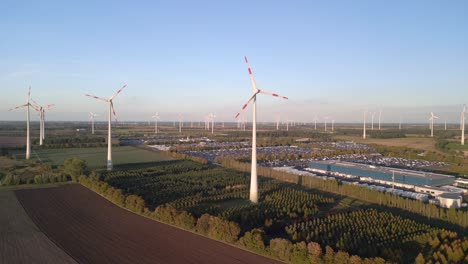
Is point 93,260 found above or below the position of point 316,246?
below

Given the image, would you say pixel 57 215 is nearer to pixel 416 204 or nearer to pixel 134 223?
pixel 134 223

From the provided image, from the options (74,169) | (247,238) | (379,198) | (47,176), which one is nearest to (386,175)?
(379,198)

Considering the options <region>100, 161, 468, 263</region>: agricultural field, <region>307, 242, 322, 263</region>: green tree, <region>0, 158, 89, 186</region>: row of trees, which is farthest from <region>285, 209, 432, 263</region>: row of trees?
<region>0, 158, 89, 186</region>: row of trees

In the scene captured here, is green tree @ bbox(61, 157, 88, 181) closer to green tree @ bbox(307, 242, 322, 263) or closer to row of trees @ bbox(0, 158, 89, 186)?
row of trees @ bbox(0, 158, 89, 186)

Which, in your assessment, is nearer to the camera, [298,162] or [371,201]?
[371,201]

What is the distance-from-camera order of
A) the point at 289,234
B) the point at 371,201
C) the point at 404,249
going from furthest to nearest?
the point at 371,201, the point at 289,234, the point at 404,249

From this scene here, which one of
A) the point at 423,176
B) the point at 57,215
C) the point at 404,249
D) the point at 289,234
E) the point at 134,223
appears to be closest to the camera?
the point at 404,249

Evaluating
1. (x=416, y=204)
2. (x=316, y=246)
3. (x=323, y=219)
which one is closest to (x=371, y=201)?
(x=416, y=204)
